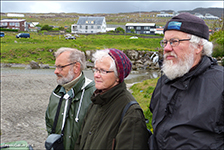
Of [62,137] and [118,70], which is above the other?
[118,70]

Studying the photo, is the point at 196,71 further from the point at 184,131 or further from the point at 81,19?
the point at 81,19

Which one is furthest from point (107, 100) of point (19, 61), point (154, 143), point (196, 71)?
point (19, 61)

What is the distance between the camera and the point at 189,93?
2.12m

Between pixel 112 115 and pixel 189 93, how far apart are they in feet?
3.45

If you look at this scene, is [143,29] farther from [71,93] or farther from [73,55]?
[71,93]

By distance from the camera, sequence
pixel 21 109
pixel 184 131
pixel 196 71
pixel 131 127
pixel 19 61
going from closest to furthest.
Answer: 1. pixel 184 131
2. pixel 196 71
3. pixel 131 127
4. pixel 21 109
5. pixel 19 61

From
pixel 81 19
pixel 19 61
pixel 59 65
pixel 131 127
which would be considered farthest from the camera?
pixel 81 19

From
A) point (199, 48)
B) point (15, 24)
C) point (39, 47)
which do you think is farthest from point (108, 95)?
point (15, 24)

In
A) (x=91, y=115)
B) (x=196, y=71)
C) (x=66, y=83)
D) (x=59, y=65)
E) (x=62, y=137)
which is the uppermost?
(x=196, y=71)

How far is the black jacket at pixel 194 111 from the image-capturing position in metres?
1.91

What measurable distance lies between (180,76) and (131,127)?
32.7 inches

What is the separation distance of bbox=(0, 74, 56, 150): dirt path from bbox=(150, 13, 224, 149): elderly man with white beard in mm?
6239

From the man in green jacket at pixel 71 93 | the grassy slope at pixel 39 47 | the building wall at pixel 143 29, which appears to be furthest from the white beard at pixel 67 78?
the building wall at pixel 143 29

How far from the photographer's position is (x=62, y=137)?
11.7 feet
